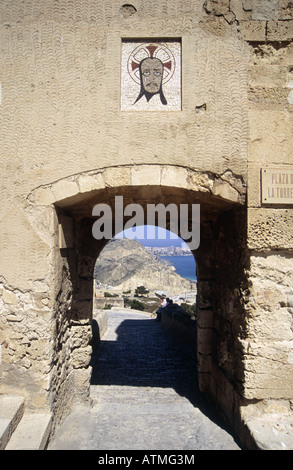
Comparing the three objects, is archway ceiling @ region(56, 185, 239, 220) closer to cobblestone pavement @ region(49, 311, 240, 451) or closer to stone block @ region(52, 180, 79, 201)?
stone block @ region(52, 180, 79, 201)

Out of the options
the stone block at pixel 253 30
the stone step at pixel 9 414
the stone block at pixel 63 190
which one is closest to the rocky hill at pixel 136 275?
the stone step at pixel 9 414

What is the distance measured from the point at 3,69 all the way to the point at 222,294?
3.59 meters

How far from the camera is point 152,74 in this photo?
334cm

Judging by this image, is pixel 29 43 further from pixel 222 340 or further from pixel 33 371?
pixel 222 340

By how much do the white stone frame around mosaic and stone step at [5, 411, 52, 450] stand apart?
126 inches

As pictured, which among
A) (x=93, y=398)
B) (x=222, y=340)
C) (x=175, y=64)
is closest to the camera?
(x=175, y=64)

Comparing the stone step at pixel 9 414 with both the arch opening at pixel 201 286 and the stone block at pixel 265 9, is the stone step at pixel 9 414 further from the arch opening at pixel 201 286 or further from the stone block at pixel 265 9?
→ the stone block at pixel 265 9

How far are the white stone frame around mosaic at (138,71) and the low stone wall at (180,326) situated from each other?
4932 mm

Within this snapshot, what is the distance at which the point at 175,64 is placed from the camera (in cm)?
334

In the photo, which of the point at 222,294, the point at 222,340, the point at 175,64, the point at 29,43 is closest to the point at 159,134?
the point at 175,64

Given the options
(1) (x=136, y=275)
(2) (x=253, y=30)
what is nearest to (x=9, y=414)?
(2) (x=253, y=30)

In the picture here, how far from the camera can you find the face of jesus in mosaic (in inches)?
131

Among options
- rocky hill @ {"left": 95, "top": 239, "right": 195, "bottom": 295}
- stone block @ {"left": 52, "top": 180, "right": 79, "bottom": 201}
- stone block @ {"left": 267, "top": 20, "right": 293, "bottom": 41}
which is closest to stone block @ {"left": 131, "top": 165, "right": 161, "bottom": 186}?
stone block @ {"left": 52, "top": 180, "right": 79, "bottom": 201}

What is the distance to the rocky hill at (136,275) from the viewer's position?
140 ft
